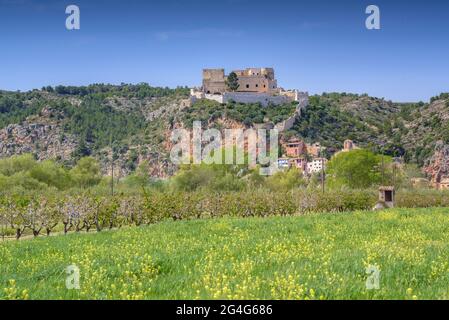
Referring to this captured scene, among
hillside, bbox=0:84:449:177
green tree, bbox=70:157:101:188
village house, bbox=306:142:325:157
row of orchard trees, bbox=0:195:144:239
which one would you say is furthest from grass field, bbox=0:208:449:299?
village house, bbox=306:142:325:157

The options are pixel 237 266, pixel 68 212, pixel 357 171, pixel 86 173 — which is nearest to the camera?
pixel 237 266

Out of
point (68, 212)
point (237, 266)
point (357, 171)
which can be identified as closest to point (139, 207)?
point (68, 212)

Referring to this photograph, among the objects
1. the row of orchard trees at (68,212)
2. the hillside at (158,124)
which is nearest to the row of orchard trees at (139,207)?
the row of orchard trees at (68,212)

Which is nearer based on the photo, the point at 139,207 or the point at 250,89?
the point at 139,207

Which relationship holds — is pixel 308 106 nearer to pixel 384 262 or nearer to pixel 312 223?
pixel 312 223

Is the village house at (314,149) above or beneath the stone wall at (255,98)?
beneath

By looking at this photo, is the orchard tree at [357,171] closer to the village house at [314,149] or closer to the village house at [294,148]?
the village house at [314,149]

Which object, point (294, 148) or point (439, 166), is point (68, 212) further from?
point (294, 148)

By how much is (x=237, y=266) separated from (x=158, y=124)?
137 metres

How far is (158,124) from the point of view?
14650 cm

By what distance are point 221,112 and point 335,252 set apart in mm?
126447

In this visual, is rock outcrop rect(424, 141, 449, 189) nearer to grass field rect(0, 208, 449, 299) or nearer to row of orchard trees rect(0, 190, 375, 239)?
row of orchard trees rect(0, 190, 375, 239)

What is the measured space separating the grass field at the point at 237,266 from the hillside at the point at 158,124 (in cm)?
9699

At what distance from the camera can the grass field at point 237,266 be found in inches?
343
